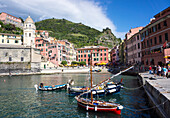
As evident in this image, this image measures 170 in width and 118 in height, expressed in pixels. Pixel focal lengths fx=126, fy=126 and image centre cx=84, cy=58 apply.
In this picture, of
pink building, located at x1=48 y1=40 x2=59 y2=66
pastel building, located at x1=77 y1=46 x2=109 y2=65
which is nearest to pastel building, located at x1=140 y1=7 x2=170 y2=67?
pastel building, located at x1=77 y1=46 x2=109 y2=65

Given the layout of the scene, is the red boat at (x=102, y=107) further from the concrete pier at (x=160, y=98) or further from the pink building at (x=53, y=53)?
the pink building at (x=53, y=53)

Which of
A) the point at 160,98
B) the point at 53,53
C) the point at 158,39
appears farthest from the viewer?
the point at 53,53

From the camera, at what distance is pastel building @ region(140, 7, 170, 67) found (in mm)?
33719

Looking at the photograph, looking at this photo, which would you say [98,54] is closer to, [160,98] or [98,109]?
[98,109]

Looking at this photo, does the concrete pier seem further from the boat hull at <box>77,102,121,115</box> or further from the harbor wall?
the boat hull at <box>77,102,121,115</box>

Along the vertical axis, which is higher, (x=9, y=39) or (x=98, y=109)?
(x=9, y=39)

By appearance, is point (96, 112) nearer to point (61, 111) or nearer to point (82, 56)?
point (61, 111)

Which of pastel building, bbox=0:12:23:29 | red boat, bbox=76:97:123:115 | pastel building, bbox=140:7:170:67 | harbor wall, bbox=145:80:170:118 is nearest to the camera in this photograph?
harbor wall, bbox=145:80:170:118

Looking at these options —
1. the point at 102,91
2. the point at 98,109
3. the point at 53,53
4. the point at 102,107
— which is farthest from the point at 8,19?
the point at 102,107

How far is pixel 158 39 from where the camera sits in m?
38.4

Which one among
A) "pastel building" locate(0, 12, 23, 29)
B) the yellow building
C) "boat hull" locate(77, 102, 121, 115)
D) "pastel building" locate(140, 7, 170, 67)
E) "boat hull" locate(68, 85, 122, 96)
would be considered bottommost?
"boat hull" locate(77, 102, 121, 115)

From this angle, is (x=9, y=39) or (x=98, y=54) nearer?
(x=9, y=39)

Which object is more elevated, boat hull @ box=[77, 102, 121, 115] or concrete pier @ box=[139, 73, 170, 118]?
concrete pier @ box=[139, 73, 170, 118]

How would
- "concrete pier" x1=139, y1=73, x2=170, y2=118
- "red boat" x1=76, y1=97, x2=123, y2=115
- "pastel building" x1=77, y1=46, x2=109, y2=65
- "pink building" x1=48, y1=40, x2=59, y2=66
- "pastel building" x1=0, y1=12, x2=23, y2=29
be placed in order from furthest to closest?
"pastel building" x1=0, y1=12, x2=23, y2=29 → "pastel building" x1=77, y1=46, x2=109, y2=65 → "pink building" x1=48, y1=40, x2=59, y2=66 → "red boat" x1=76, y1=97, x2=123, y2=115 → "concrete pier" x1=139, y1=73, x2=170, y2=118
